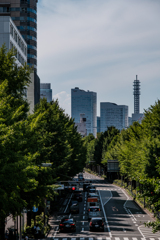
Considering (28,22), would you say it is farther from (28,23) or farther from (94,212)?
(94,212)

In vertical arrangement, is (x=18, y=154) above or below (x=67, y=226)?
above

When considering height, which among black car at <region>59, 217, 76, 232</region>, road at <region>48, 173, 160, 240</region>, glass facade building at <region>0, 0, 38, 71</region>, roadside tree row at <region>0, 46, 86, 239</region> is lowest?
road at <region>48, 173, 160, 240</region>

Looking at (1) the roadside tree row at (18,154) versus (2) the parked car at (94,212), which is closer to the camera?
(1) the roadside tree row at (18,154)

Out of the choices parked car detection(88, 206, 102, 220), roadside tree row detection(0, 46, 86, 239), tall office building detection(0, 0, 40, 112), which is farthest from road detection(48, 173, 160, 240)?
tall office building detection(0, 0, 40, 112)

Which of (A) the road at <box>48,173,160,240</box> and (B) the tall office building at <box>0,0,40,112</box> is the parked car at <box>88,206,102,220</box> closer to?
(A) the road at <box>48,173,160,240</box>

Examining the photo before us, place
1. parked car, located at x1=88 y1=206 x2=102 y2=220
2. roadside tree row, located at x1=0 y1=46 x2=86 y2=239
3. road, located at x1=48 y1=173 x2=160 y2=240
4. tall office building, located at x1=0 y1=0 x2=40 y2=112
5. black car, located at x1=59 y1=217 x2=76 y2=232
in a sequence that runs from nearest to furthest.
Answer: roadside tree row, located at x1=0 y1=46 x2=86 y2=239, road, located at x1=48 y1=173 x2=160 y2=240, black car, located at x1=59 y1=217 x2=76 y2=232, parked car, located at x1=88 y1=206 x2=102 y2=220, tall office building, located at x1=0 y1=0 x2=40 y2=112

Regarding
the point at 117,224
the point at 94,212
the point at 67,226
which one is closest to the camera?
the point at 67,226

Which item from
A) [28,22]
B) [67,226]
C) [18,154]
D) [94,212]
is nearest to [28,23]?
[28,22]

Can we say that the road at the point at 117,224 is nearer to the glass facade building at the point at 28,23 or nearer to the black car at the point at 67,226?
the black car at the point at 67,226

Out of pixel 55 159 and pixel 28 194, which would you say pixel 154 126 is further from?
pixel 28 194

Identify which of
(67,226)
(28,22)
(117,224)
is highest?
(28,22)

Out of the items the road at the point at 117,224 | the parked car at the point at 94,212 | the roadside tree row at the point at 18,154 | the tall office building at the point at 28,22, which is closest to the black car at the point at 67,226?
the road at the point at 117,224

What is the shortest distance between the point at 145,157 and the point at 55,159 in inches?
481

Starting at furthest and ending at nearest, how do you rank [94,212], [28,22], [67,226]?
[28,22] → [94,212] → [67,226]
